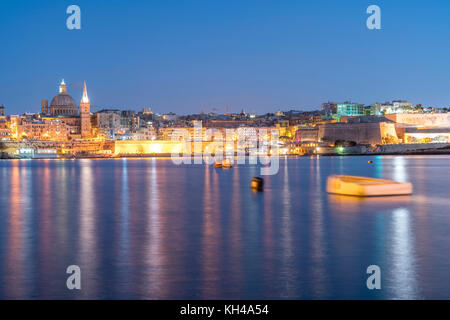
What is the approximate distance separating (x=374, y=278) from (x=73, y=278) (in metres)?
2.66

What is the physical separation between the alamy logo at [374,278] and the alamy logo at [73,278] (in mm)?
2454

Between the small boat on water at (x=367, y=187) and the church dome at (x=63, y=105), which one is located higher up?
the church dome at (x=63, y=105)

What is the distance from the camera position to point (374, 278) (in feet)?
16.3

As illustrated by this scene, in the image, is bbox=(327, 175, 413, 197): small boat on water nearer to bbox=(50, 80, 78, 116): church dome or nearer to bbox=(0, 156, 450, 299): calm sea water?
bbox=(0, 156, 450, 299): calm sea water

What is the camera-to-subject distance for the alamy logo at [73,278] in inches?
187

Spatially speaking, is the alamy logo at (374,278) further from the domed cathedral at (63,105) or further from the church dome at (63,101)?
the church dome at (63,101)

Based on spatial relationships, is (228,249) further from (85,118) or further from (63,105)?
(63,105)

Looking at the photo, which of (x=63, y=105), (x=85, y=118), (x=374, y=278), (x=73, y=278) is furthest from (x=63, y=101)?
(x=374, y=278)

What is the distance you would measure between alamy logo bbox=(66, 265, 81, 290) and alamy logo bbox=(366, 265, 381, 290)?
8.05 ft

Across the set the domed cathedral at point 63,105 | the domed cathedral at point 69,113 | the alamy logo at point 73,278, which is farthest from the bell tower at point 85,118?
the alamy logo at point 73,278

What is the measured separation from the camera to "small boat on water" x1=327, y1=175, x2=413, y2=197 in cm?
1260
